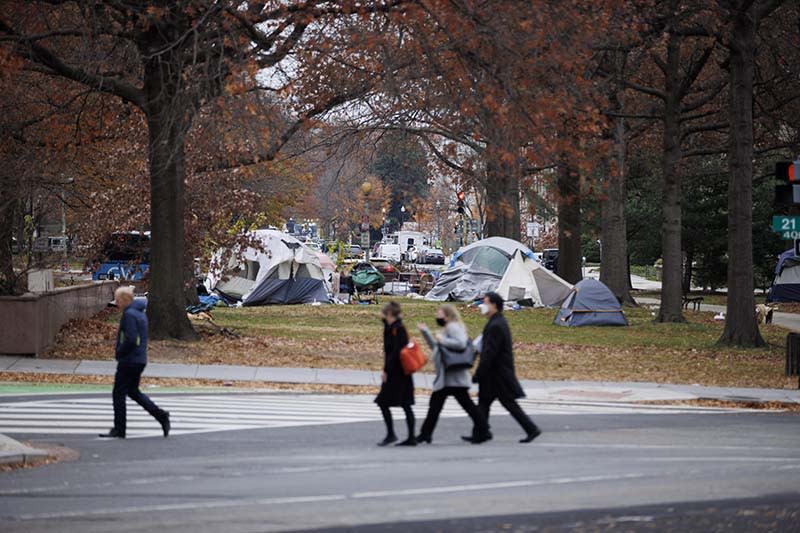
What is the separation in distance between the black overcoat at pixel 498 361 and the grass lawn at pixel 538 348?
9021 millimetres

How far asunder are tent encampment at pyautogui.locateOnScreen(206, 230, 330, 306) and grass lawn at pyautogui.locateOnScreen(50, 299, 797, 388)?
7.55m

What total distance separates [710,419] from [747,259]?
1175 centimetres

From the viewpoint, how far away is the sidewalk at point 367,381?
20.7 meters

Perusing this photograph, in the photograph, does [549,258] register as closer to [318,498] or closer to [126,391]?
[126,391]

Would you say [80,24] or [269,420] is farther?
[80,24]

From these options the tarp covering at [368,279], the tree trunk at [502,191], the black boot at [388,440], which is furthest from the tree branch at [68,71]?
the tarp covering at [368,279]

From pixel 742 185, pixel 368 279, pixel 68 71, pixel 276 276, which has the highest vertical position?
pixel 68 71

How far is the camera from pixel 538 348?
28.8 metres

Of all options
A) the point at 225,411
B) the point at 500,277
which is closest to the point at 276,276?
the point at 500,277

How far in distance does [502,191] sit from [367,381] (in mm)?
16612

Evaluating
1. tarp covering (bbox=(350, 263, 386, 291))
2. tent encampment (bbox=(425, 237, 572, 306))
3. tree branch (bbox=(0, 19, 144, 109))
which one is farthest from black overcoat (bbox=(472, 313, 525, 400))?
tarp covering (bbox=(350, 263, 386, 291))

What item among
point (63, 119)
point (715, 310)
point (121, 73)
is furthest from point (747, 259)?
point (715, 310)

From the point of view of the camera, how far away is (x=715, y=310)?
156ft

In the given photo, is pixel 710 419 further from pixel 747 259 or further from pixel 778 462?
pixel 747 259
